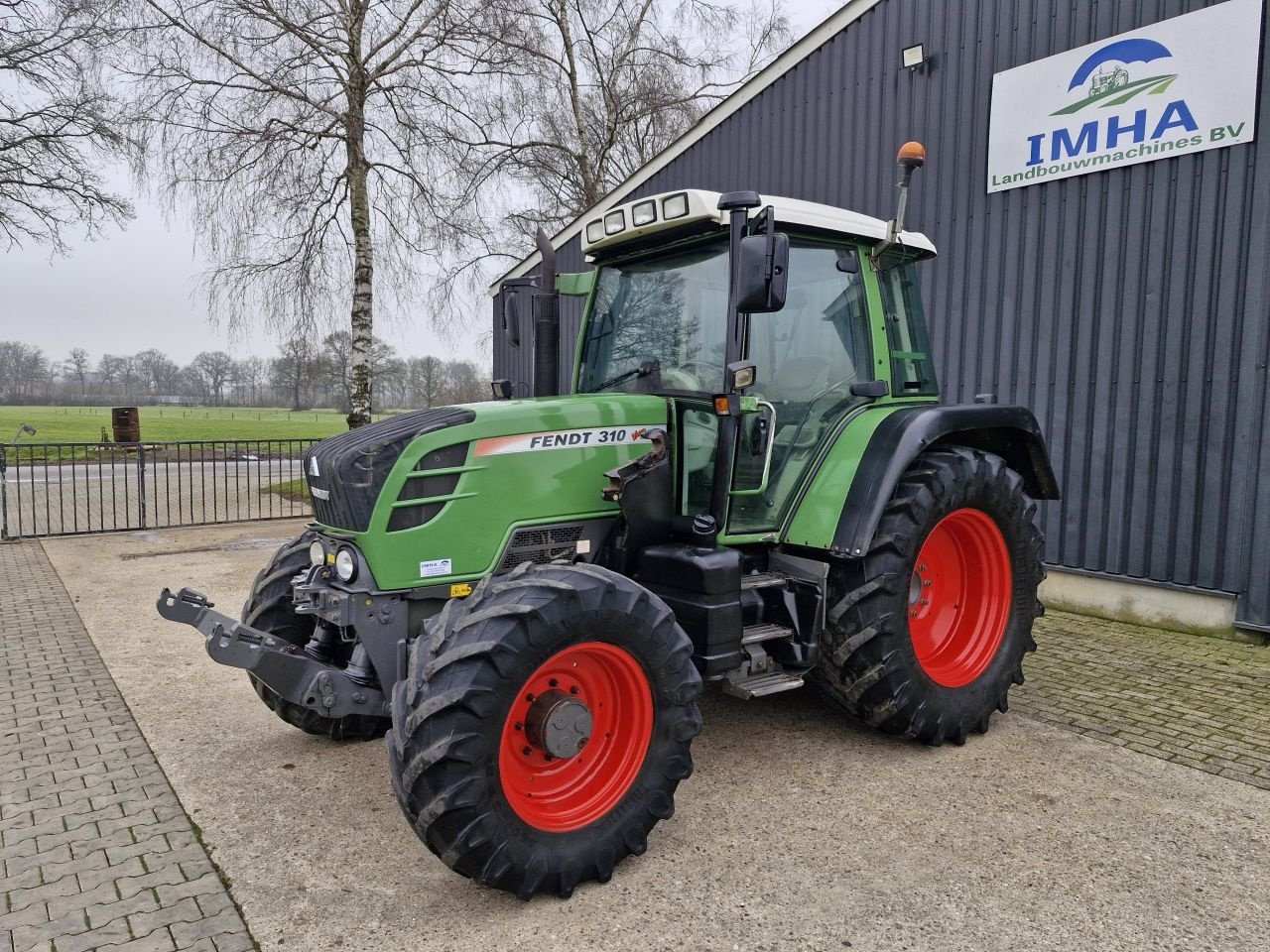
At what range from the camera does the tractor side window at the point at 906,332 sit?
14.0 ft

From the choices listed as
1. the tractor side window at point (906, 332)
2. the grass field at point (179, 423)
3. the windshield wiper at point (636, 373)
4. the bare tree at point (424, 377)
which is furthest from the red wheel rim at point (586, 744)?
the bare tree at point (424, 377)

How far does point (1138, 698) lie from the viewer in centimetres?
470

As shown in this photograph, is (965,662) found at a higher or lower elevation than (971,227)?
lower

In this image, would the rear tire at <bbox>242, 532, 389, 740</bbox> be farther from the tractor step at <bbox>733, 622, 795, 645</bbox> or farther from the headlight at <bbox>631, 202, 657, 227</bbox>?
the headlight at <bbox>631, 202, 657, 227</bbox>

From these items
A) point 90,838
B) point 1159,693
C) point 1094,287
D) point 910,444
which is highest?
point 1094,287

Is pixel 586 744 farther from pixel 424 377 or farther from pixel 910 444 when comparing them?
pixel 424 377

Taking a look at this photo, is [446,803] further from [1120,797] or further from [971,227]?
[971,227]

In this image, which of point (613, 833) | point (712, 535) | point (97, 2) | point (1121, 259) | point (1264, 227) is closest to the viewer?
point (613, 833)

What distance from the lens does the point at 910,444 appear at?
12.5 ft

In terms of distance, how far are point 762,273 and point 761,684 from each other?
1643 millimetres

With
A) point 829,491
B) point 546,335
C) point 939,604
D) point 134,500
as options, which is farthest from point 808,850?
point 134,500

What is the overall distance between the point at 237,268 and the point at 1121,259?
37.1 feet

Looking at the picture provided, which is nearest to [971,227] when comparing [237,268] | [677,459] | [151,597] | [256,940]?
[677,459]

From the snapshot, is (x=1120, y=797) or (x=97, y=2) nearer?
(x=1120, y=797)
